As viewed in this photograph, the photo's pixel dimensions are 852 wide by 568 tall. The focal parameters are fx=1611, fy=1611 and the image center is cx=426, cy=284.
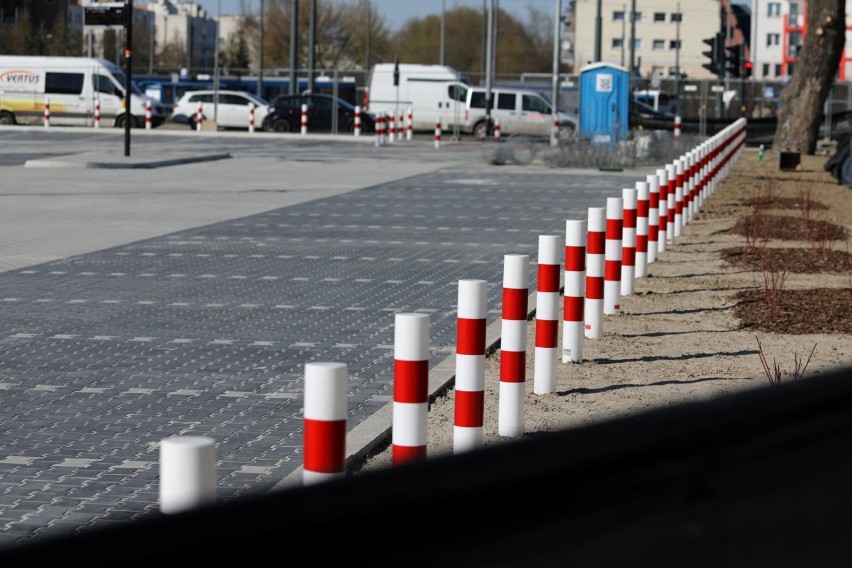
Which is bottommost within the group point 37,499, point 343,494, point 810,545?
point 37,499

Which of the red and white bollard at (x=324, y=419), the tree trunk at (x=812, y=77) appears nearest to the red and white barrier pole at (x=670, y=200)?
the red and white bollard at (x=324, y=419)

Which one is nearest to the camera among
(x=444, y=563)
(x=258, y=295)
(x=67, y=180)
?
(x=444, y=563)

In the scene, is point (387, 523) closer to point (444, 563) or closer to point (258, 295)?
point (444, 563)

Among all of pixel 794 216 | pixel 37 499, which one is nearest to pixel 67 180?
pixel 794 216

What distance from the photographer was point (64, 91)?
56188 mm

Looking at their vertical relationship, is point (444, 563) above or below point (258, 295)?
above

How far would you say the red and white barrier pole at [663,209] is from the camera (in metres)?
14.5

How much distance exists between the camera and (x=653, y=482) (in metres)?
1.55

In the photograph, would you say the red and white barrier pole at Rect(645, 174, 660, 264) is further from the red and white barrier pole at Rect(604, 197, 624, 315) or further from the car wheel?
the car wheel

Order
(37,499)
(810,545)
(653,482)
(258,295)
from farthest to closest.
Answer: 1. (258,295)
2. (37,499)
3. (810,545)
4. (653,482)

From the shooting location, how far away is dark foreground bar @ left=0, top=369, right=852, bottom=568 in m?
1.26

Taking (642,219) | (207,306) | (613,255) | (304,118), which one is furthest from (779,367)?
(304,118)

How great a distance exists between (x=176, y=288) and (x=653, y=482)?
1108 cm

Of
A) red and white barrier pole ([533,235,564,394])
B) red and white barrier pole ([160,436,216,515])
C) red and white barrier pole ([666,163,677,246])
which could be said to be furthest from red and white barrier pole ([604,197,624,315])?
red and white barrier pole ([160,436,216,515])
